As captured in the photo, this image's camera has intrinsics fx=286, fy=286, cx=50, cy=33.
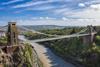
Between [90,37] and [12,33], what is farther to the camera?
[90,37]

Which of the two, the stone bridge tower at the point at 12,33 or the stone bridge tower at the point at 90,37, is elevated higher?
the stone bridge tower at the point at 12,33

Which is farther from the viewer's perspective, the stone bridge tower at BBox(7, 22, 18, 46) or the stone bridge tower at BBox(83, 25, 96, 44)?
the stone bridge tower at BBox(83, 25, 96, 44)

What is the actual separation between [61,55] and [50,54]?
3.24 ft

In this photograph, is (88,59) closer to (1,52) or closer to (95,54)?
(95,54)

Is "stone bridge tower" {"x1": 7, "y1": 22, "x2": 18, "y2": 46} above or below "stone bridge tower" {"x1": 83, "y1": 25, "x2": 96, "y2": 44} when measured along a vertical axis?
above

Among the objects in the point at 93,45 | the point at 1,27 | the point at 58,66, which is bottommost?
the point at 58,66

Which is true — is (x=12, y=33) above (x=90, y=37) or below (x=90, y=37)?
above

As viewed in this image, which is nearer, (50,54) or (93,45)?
(93,45)

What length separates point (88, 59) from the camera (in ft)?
41.0

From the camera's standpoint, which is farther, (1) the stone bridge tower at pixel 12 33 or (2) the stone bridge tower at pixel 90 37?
(2) the stone bridge tower at pixel 90 37

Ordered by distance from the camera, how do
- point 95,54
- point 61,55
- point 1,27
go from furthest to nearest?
point 61,55
point 95,54
point 1,27

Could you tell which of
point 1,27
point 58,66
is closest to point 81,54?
point 58,66

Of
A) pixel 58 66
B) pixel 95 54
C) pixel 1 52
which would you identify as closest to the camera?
pixel 1 52

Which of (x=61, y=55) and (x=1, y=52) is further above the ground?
(x=1, y=52)
